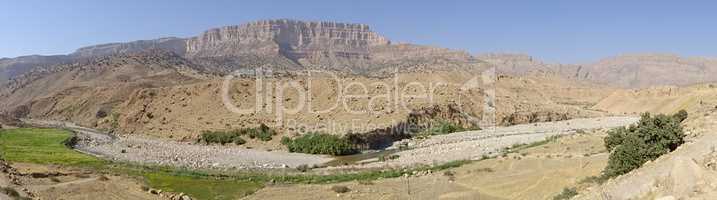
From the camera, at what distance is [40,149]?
58.0m

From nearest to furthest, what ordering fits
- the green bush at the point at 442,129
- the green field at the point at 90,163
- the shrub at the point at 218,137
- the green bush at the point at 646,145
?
the green bush at the point at 646,145 → the green field at the point at 90,163 → the shrub at the point at 218,137 → the green bush at the point at 442,129

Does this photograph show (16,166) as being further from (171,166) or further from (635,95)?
(635,95)

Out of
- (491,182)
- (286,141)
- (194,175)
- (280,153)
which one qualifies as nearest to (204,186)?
(194,175)

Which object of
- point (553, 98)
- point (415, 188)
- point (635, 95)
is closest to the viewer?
point (415, 188)

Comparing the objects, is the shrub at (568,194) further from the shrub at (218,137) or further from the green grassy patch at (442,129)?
the shrub at (218,137)

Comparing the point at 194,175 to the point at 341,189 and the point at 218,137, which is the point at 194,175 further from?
the point at 218,137

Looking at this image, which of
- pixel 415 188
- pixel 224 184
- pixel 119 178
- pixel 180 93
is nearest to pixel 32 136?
pixel 180 93

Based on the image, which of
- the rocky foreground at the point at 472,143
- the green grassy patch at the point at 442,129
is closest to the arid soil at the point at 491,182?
the rocky foreground at the point at 472,143

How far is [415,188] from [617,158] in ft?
38.1

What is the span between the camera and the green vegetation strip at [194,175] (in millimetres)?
34562

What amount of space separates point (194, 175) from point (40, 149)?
25933mm

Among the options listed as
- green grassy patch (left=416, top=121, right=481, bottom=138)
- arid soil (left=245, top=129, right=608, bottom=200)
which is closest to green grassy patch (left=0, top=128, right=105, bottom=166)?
arid soil (left=245, top=129, right=608, bottom=200)

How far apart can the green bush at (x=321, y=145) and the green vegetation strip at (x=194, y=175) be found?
12.5 m

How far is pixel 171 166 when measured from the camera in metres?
46.7
